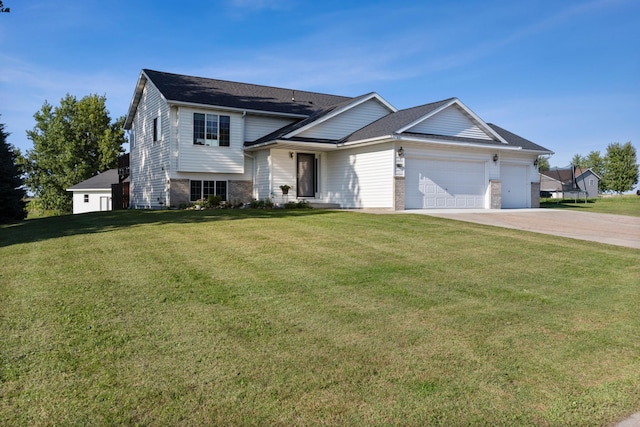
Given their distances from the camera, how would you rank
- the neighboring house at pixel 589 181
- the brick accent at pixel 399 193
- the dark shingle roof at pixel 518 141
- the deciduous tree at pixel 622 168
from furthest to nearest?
1. the neighboring house at pixel 589 181
2. the deciduous tree at pixel 622 168
3. the dark shingle roof at pixel 518 141
4. the brick accent at pixel 399 193

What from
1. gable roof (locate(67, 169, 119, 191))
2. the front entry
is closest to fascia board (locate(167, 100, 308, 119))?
the front entry

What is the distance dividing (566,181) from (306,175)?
52.9 meters

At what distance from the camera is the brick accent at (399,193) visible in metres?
18.0

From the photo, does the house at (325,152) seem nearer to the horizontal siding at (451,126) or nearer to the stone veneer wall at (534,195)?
the horizontal siding at (451,126)

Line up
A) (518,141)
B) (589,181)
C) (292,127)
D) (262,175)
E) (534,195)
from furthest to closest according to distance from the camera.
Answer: (589,181) → (534,195) → (518,141) → (292,127) → (262,175)

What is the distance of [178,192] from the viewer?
20.6 meters

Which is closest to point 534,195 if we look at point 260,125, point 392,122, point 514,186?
point 514,186

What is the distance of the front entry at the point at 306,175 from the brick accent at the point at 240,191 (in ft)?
8.87

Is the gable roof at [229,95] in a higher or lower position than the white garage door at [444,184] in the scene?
higher

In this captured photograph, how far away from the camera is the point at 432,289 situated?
257 inches

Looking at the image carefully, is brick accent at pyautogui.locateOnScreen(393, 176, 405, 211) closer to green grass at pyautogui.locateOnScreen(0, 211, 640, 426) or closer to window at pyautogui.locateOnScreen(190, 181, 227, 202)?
window at pyautogui.locateOnScreen(190, 181, 227, 202)

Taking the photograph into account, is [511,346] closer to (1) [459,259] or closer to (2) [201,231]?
(1) [459,259]

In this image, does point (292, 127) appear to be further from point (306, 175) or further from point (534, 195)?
point (534, 195)

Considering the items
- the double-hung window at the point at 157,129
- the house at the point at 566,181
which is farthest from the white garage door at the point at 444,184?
the house at the point at 566,181
